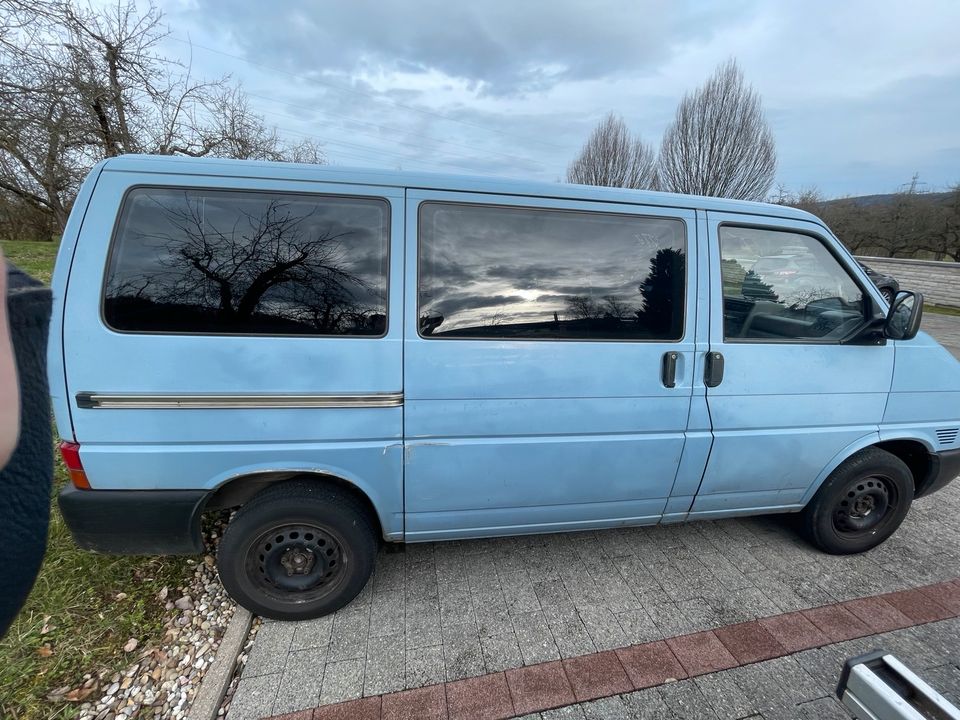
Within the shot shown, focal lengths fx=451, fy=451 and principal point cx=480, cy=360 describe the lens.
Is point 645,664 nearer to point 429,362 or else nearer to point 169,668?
point 429,362

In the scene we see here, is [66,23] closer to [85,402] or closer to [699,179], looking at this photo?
[85,402]

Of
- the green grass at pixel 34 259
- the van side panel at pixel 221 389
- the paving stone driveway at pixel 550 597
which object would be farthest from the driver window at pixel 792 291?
the green grass at pixel 34 259

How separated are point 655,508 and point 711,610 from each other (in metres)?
0.59

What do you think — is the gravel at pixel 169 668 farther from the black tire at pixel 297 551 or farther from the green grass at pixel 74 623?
the black tire at pixel 297 551

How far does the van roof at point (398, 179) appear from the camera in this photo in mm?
1860

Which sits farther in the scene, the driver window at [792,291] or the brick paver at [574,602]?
the driver window at [792,291]

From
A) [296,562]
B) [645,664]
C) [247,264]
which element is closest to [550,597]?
[645,664]

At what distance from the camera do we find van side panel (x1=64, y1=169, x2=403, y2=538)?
179cm

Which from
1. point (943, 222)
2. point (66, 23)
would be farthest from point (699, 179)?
point (66, 23)

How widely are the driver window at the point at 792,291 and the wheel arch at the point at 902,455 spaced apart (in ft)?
2.16

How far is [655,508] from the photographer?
246 cm

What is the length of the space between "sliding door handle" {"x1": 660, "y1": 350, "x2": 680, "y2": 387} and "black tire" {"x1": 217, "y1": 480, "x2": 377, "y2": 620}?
63.9 inches

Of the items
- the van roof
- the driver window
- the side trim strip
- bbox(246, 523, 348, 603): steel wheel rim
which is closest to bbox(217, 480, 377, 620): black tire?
bbox(246, 523, 348, 603): steel wheel rim

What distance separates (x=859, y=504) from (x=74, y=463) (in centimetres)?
414
